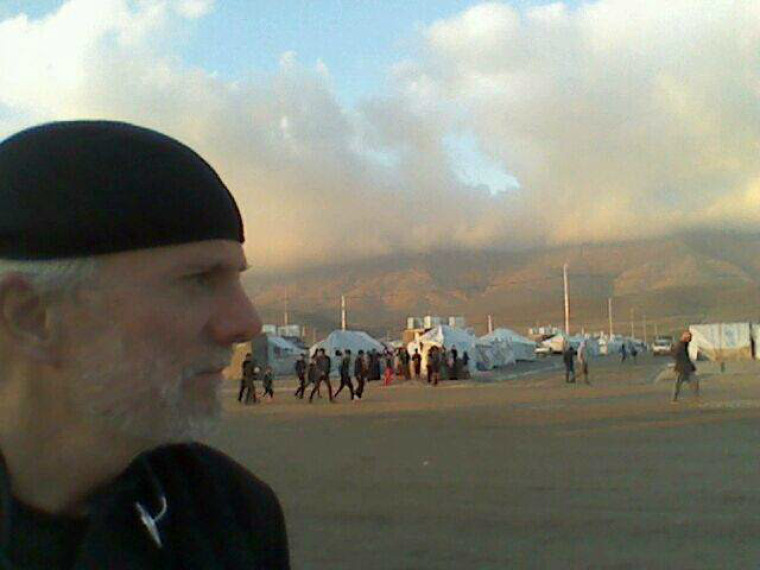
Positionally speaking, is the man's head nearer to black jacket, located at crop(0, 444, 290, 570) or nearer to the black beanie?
the black beanie

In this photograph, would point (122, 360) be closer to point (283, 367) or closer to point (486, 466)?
point (486, 466)

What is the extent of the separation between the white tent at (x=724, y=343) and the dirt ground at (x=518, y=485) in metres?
31.6

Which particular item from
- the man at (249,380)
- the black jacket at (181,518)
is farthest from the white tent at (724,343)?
the black jacket at (181,518)

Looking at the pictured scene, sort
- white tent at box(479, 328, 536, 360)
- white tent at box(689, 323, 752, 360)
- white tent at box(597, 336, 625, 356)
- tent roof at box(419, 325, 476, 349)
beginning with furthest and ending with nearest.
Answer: white tent at box(597, 336, 625, 356)
white tent at box(479, 328, 536, 360)
white tent at box(689, 323, 752, 360)
tent roof at box(419, 325, 476, 349)

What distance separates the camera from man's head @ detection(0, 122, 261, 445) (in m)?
1.36

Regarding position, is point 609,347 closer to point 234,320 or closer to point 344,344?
point 344,344

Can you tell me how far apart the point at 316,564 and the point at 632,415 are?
1198cm

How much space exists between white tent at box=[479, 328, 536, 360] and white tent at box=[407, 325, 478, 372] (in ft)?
23.0

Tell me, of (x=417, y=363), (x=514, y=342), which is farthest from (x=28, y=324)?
(x=514, y=342)

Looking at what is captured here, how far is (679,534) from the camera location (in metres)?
6.73

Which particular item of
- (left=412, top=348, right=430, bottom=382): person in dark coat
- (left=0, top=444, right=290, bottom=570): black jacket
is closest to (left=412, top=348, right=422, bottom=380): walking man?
(left=412, top=348, right=430, bottom=382): person in dark coat

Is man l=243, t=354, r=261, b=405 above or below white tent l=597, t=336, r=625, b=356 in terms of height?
below

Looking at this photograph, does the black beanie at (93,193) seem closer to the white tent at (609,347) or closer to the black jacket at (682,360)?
the black jacket at (682,360)

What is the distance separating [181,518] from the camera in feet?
4.95
